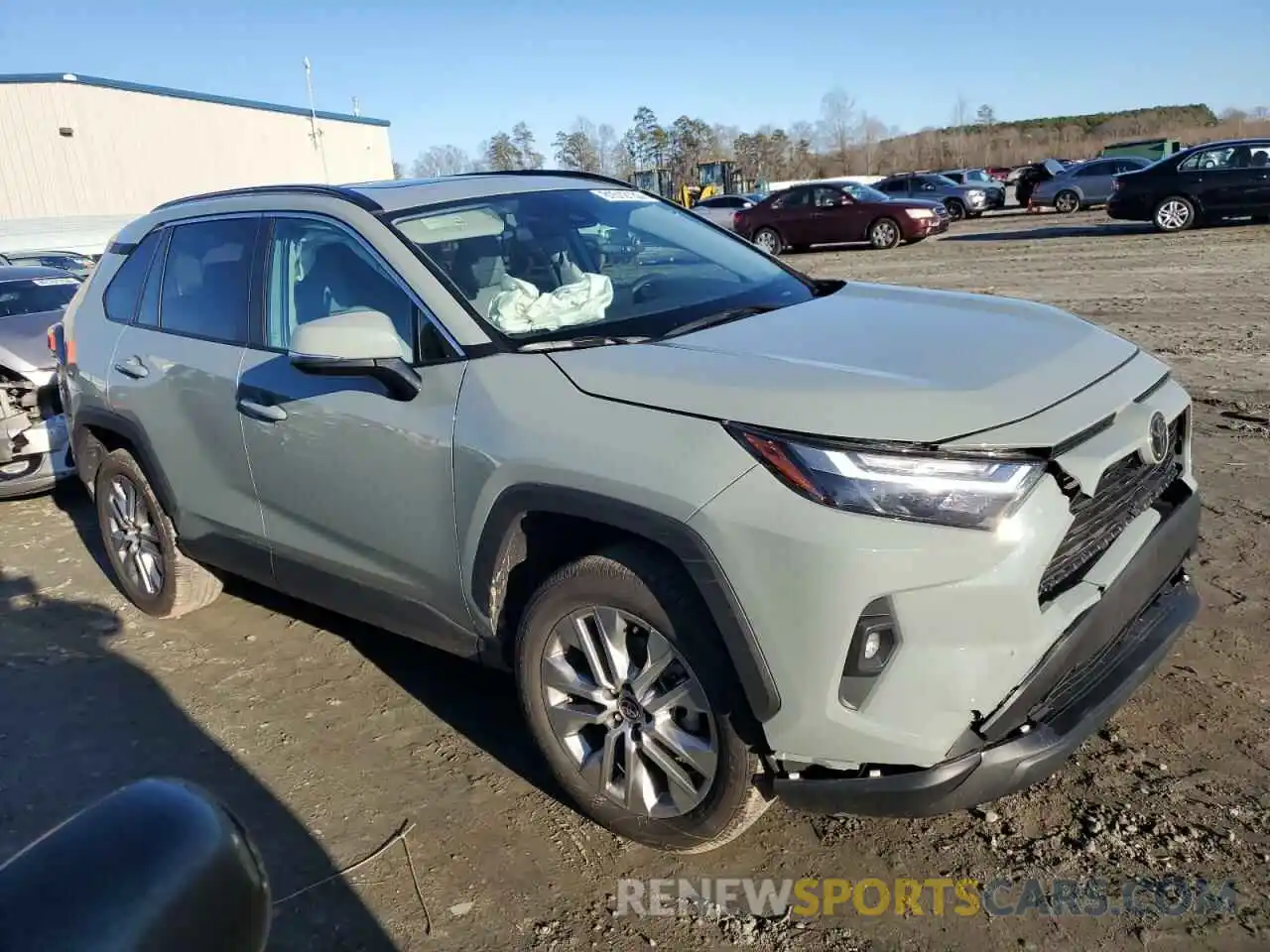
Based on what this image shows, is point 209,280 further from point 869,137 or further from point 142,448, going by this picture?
point 869,137

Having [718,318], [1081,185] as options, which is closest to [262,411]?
[718,318]

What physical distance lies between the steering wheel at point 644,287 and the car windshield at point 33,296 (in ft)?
19.5

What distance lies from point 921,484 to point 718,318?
1.14 m

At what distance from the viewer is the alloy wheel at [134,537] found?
184 inches

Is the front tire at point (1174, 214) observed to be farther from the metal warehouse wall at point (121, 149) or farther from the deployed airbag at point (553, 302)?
the metal warehouse wall at point (121, 149)

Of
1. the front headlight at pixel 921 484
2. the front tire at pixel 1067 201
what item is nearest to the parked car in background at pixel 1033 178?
the front tire at pixel 1067 201

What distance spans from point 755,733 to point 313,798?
160cm

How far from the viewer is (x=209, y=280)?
13.3 ft

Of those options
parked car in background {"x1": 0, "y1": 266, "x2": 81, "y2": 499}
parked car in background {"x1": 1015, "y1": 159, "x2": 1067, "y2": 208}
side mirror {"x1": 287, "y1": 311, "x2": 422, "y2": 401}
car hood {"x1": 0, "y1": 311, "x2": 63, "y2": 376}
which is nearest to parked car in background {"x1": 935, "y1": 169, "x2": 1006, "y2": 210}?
parked car in background {"x1": 1015, "y1": 159, "x2": 1067, "y2": 208}

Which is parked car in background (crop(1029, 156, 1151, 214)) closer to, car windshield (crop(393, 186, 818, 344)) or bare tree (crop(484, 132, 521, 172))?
car windshield (crop(393, 186, 818, 344))

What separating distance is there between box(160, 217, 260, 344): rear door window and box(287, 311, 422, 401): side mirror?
0.99 meters

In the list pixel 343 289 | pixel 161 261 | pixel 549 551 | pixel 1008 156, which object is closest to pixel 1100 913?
pixel 549 551

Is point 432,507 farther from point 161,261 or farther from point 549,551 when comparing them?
point 161,261

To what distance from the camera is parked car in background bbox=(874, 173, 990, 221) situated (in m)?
29.7
